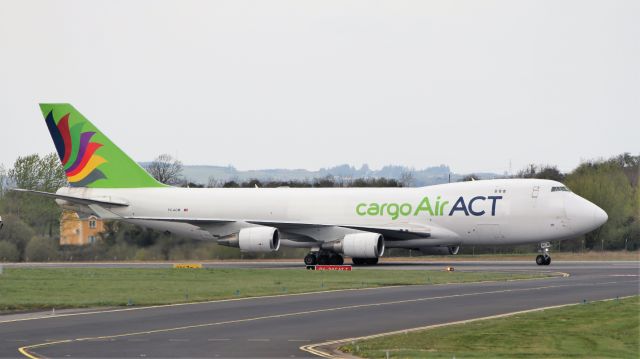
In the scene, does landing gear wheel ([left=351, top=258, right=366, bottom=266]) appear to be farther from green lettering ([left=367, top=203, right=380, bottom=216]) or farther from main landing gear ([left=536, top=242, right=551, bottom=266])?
main landing gear ([left=536, top=242, right=551, bottom=266])

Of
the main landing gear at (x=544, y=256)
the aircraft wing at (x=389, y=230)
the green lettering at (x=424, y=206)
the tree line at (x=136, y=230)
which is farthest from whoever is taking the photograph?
the tree line at (x=136, y=230)

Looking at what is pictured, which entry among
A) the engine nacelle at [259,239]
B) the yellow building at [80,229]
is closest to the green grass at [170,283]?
the engine nacelle at [259,239]

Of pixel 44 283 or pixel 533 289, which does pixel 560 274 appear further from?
pixel 44 283

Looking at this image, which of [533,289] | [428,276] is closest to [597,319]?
[533,289]

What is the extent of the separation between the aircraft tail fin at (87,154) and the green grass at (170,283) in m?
12.4

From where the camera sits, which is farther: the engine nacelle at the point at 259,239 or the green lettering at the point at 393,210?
the green lettering at the point at 393,210

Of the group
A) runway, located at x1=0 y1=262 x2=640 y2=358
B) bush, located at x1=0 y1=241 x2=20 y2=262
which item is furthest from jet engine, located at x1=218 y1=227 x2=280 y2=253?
bush, located at x1=0 y1=241 x2=20 y2=262

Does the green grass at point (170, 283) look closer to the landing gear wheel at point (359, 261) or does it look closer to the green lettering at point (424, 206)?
the landing gear wheel at point (359, 261)

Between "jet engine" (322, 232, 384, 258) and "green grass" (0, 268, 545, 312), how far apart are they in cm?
391

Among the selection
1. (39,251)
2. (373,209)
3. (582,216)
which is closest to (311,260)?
(373,209)

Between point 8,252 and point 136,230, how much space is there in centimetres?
892

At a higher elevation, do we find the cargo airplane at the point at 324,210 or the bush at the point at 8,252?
the cargo airplane at the point at 324,210

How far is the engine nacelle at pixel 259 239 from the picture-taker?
58.1m

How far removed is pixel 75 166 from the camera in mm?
67000
